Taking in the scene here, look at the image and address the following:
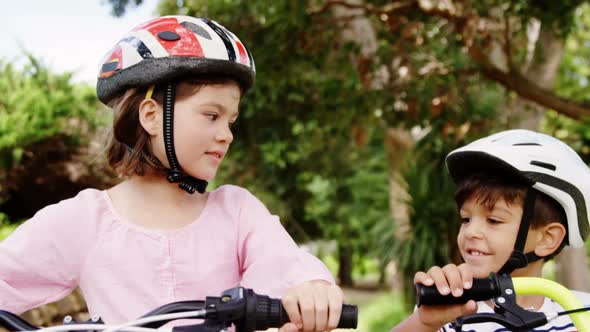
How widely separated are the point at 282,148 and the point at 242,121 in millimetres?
847

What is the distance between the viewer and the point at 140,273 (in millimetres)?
2246

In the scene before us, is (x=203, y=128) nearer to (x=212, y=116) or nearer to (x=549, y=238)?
(x=212, y=116)

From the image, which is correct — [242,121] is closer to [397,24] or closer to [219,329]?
[397,24]

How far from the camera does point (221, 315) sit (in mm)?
1519

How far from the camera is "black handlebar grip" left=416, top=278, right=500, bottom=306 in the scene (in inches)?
69.0

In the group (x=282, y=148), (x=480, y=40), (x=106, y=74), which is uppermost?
(x=480, y=40)

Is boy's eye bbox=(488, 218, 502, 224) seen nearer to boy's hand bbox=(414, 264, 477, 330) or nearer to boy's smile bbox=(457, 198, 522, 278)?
boy's smile bbox=(457, 198, 522, 278)

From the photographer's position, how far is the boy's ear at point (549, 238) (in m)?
2.78

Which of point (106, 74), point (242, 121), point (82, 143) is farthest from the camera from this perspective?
point (242, 121)

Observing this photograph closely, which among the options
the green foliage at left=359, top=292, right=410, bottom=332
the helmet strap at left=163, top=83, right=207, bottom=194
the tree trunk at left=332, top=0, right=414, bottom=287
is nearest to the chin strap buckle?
the helmet strap at left=163, top=83, right=207, bottom=194

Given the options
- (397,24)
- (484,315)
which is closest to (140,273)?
(484,315)

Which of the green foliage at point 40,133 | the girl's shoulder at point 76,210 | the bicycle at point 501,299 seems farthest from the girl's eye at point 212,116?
the green foliage at point 40,133

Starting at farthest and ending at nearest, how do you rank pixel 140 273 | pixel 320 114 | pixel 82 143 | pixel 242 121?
pixel 242 121 < pixel 320 114 < pixel 82 143 < pixel 140 273

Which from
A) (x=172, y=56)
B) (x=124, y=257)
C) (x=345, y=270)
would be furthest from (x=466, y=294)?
(x=345, y=270)
